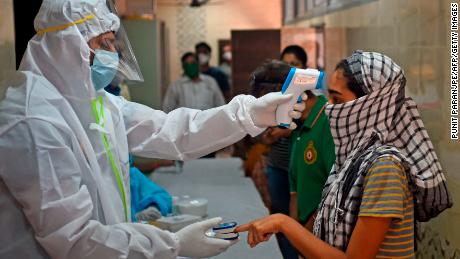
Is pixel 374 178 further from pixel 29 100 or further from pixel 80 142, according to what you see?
pixel 29 100

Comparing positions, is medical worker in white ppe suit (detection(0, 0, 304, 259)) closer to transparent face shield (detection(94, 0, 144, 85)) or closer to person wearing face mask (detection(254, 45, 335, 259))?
transparent face shield (detection(94, 0, 144, 85))

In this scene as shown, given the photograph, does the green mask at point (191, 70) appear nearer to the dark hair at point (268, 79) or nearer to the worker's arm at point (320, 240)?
the dark hair at point (268, 79)

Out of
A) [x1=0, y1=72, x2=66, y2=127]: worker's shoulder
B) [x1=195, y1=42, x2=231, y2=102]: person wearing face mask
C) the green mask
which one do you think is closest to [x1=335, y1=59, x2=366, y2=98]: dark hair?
[x1=0, y1=72, x2=66, y2=127]: worker's shoulder

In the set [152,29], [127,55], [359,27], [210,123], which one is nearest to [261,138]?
[359,27]

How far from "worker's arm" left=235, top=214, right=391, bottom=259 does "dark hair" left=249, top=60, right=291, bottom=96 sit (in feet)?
1.80

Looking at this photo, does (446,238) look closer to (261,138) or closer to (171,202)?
(171,202)

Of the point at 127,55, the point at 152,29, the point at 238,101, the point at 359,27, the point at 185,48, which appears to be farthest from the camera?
the point at 185,48

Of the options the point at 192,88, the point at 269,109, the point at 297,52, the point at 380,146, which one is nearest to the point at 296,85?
the point at 269,109

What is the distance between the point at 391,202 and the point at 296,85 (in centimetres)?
43

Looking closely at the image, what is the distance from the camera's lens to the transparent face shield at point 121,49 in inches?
67.4

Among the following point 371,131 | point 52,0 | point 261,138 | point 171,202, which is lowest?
point 171,202

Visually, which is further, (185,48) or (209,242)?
(185,48)

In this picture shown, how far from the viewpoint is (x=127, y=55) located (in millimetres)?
1755

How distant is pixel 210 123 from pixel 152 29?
4.48 m
